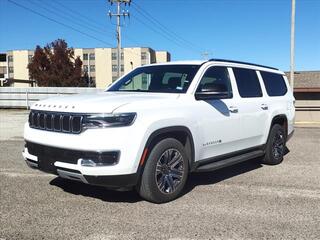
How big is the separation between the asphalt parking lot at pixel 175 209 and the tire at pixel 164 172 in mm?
144

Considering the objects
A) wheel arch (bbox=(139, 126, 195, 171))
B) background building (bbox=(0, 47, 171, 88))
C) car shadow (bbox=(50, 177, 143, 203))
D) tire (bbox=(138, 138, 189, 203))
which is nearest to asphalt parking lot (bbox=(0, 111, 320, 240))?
car shadow (bbox=(50, 177, 143, 203))

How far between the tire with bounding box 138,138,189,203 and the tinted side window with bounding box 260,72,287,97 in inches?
120

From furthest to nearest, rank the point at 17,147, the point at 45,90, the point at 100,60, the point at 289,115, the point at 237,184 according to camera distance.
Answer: the point at 100,60 → the point at 45,90 → the point at 17,147 → the point at 289,115 → the point at 237,184

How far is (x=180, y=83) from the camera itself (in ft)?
21.3

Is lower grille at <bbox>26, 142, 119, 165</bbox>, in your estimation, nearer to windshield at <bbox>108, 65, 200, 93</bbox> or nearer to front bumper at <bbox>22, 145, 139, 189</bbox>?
front bumper at <bbox>22, 145, 139, 189</bbox>

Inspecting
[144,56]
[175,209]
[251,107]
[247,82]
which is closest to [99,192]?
[175,209]

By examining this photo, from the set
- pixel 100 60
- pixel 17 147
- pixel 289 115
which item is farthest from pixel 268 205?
A: pixel 100 60

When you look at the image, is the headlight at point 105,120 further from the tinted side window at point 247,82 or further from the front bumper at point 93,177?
the tinted side window at point 247,82

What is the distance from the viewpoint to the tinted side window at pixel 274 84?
329 inches

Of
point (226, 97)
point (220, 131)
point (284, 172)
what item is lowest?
point (284, 172)

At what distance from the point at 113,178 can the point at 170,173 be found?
3.02 feet

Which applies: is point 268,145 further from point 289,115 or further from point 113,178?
point 113,178

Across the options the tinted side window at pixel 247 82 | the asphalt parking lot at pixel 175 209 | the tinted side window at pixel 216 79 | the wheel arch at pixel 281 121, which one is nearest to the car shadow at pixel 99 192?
the asphalt parking lot at pixel 175 209

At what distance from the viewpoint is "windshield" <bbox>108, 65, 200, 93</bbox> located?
21.3ft
